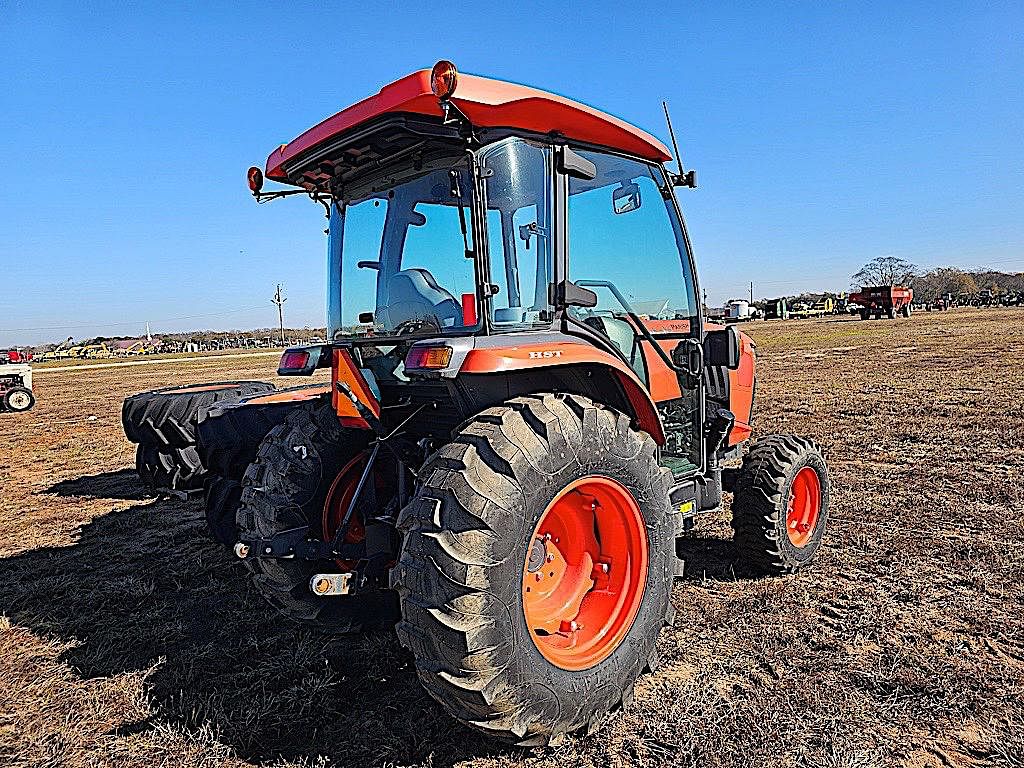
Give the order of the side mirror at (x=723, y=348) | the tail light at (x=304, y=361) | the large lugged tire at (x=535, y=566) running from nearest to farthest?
the large lugged tire at (x=535, y=566) → the tail light at (x=304, y=361) → the side mirror at (x=723, y=348)

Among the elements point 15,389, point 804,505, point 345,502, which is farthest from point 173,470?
point 15,389

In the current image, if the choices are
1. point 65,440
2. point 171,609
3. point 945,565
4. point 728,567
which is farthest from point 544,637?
point 65,440

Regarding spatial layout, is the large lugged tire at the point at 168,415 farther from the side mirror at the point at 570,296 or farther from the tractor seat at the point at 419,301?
the side mirror at the point at 570,296

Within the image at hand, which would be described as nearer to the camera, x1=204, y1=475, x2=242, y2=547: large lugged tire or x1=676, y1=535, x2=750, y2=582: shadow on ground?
x1=676, y1=535, x2=750, y2=582: shadow on ground

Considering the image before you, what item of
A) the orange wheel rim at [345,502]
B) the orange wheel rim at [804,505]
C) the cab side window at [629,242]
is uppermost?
the cab side window at [629,242]

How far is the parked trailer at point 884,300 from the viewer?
162 ft

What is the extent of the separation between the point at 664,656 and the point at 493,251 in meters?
2.25

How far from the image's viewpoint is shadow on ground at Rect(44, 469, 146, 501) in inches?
313

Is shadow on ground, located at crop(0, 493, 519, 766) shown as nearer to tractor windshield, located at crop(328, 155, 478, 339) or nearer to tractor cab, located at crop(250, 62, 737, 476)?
tractor cab, located at crop(250, 62, 737, 476)

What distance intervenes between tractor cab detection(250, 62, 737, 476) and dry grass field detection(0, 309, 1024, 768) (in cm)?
123

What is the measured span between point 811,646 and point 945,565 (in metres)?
1.62

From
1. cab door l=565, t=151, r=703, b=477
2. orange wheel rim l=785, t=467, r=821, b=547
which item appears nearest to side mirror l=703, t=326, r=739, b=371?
cab door l=565, t=151, r=703, b=477

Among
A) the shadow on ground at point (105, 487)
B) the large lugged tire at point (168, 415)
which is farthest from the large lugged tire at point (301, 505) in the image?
the shadow on ground at point (105, 487)

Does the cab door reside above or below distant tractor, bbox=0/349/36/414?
above
